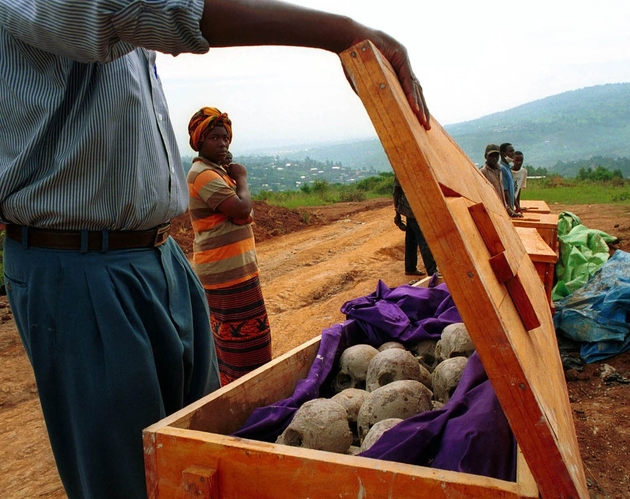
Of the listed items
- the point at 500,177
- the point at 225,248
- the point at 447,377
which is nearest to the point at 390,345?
the point at 447,377

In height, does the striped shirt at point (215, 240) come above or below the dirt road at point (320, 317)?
above

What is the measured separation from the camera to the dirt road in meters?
3.68

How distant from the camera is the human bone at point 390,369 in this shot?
93.3 inches

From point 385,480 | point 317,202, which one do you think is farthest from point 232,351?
point 317,202

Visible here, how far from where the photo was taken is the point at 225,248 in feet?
12.4

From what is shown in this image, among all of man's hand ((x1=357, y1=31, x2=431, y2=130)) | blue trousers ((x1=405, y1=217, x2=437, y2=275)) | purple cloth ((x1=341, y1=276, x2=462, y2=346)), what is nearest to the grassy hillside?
blue trousers ((x1=405, y1=217, x2=437, y2=275))

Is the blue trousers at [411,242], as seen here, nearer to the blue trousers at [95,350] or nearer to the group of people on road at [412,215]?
the group of people on road at [412,215]

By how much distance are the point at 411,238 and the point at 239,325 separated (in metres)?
5.56

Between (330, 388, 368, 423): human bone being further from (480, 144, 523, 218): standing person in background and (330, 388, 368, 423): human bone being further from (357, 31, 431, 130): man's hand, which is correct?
(480, 144, 523, 218): standing person in background

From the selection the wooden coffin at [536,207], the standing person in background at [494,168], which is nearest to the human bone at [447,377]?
the standing person in background at [494,168]

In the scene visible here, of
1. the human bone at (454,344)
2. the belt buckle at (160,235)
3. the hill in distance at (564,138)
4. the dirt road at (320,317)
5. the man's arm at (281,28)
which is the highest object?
the hill in distance at (564,138)

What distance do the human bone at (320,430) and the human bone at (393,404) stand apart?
0.09 m

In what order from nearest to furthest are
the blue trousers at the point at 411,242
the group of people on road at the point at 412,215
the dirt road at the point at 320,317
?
the dirt road at the point at 320,317, the group of people on road at the point at 412,215, the blue trousers at the point at 411,242

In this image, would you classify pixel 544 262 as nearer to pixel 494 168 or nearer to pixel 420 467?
pixel 420 467
